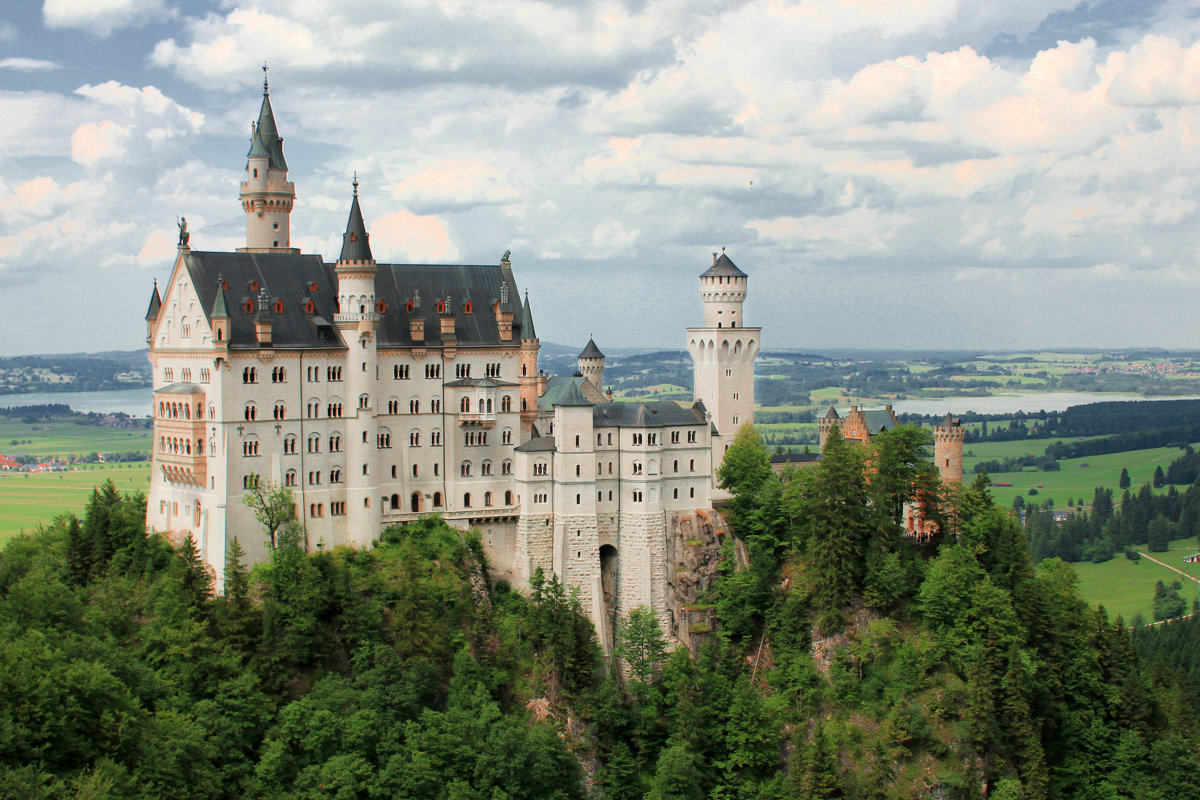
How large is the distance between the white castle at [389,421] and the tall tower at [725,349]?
3.65 m

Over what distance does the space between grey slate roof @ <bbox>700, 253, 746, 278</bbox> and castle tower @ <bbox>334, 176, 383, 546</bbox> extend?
2600 cm

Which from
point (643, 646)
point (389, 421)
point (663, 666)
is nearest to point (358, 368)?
point (389, 421)

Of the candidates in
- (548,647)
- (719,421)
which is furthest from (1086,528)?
(548,647)

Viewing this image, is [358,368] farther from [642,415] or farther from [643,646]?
[643,646]

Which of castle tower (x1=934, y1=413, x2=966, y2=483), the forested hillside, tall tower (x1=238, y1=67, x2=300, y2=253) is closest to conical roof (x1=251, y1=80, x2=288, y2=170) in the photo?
tall tower (x1=238, y1=67, x2=300, y2=253)

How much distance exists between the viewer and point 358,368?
80.8 meters

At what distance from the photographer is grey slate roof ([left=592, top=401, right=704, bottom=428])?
83.8 metres

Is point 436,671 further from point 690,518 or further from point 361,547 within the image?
point 690,518

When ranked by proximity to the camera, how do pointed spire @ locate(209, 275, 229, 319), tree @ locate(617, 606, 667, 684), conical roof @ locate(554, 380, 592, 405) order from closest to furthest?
pointed spire @ locate(209, 275, 229, 319), tree @ locate(617, 606, 667, 684), conical roof @ locate(554, 380, 592, 405)

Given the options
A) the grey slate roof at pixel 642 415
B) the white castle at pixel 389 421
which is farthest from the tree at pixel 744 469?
the grey slate roof at pixel 642 415

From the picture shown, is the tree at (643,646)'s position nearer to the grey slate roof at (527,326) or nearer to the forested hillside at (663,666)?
the forested hillside at (663,666)

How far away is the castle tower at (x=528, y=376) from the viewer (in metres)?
87.6

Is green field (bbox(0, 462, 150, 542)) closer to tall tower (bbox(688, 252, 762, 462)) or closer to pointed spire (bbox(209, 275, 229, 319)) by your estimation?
pointed spire (bbox(209, 275, 229, 319))

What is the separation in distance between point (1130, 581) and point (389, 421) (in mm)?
119321
